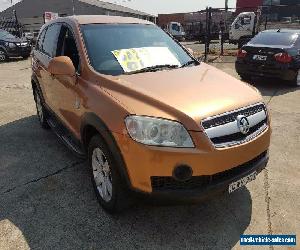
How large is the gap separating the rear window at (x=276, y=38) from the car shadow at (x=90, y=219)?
6.69 meters

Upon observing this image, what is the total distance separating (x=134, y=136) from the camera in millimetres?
2787

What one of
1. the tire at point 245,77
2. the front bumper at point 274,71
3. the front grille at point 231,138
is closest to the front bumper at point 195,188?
the front grille at point 231,138

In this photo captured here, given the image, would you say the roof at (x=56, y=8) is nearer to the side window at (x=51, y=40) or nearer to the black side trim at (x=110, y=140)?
the side window at (x=51, y=40)

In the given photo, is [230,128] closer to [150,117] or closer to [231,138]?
[231,138]

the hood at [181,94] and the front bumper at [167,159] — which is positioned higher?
the hood at [181,94]

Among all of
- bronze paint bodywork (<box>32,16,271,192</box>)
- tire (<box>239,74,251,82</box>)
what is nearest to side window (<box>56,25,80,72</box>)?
bronze paint bodywork (<box>32,16,271,192</box>)

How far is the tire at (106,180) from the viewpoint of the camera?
3.01 metres

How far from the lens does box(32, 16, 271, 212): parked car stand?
2.77m

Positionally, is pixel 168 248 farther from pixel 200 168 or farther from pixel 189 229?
pixel 200 168

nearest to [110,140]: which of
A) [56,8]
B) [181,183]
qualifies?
[181,183]

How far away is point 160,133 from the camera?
278cm

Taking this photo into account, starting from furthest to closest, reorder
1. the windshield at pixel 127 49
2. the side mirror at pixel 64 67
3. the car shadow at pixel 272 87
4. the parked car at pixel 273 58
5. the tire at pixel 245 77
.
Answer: the tire at pixel 245 77 → the parked car at pixel 273 58 → the car shadow at pixel 272 87 → the windshield at pixel 127 49 → the side mirror at pixel 64 67

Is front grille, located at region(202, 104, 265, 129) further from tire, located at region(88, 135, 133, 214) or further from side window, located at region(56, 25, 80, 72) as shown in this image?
side window, located at region(56, 25, 80, 72)

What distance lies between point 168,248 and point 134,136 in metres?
1.02
